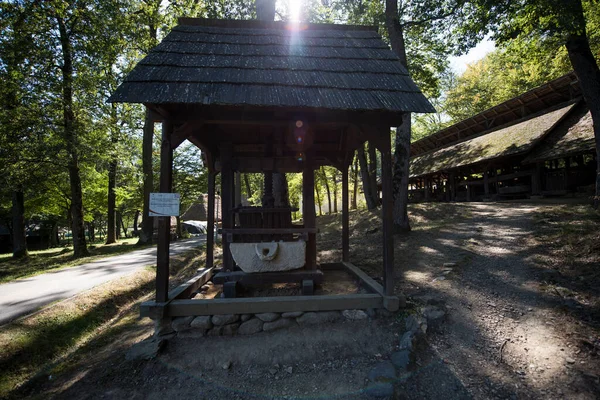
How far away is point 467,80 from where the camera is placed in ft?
91.7

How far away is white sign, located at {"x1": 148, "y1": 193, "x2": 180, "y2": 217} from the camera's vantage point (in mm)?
3777

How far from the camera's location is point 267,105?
11.8ft

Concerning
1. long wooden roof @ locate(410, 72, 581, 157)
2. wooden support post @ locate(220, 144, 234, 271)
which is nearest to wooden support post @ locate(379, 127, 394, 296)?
wooden support post @ locate(220, 144, 234, 271)

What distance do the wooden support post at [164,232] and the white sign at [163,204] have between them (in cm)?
16

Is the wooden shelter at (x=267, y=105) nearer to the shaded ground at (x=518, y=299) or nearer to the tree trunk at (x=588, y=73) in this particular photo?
the shaded ground at (x=518, y=299)

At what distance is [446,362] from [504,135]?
18.0 metres

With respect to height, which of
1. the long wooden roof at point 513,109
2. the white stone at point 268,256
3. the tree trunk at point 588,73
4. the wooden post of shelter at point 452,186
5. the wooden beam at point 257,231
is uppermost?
the long wooden roof at point 513,109

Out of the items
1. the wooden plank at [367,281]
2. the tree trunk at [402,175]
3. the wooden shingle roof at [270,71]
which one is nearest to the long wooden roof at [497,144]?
the tree trunk at [402,175]

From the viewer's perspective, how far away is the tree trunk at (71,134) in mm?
11034

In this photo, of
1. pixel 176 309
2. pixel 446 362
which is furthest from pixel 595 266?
pixel 176 309

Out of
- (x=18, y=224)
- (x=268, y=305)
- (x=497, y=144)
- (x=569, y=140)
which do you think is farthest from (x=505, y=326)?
(x=18, y=224)

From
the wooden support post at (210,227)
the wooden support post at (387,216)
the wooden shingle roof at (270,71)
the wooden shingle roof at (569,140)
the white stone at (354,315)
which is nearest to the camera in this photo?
the wooden shingle roof at (270,71)

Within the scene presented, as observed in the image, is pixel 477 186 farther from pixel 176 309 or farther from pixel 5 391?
pixel 5 391

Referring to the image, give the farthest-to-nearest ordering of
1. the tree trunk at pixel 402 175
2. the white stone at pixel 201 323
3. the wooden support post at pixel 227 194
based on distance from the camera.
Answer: the tree trunk at pixel 402 175, the wooden support post at pixel 227 194, the white stone at pixel 201 323
